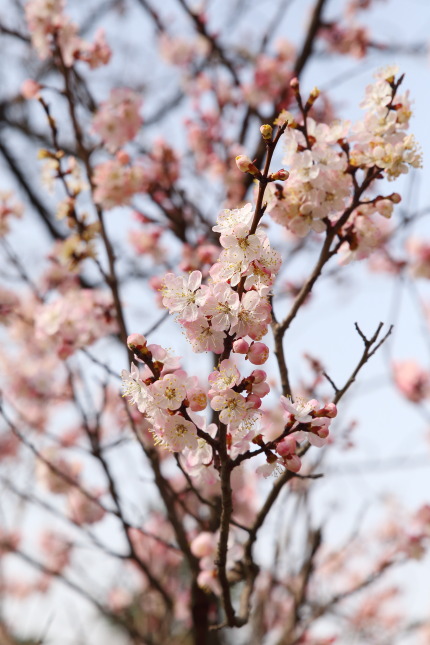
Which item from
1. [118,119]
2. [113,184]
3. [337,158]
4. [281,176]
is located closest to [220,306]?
[281,176]

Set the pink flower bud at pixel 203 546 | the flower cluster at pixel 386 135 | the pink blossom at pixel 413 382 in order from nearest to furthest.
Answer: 1. the flower cluster at pixel 386 135
2. the pink flower bud at pixel 203 546
3. the pink blossom at pixel 413 382

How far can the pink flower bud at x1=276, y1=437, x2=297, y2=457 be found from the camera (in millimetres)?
1110

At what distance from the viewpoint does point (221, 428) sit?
1.09 m

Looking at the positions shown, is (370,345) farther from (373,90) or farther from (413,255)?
(413,255)

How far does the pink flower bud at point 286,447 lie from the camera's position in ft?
3.64

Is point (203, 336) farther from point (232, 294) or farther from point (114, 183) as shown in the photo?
point (114, 183)

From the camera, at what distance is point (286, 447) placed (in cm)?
111

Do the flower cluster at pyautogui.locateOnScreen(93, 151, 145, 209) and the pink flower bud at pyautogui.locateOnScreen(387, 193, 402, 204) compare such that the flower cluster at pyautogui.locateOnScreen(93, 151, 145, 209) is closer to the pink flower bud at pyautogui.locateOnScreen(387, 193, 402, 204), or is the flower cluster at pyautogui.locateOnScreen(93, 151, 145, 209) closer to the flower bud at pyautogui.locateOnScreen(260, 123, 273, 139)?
the pink flower bud at pyautogui.locateOnScreen(387, 193, 402, 204)

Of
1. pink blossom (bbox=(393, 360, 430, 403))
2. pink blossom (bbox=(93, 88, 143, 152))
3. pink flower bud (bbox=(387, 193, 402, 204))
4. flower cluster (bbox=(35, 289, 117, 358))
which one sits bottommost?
pink flower bud (bbox=(387, 193, 402, 204))

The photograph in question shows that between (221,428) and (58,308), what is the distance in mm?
1429

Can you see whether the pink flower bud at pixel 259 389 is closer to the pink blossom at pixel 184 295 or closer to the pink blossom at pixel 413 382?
the pink blossom at pixel 184 295

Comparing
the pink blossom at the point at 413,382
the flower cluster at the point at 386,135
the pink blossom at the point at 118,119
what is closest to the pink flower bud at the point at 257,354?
the flower cluster at the point at 386,135

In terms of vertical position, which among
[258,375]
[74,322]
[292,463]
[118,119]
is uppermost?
[118,119]

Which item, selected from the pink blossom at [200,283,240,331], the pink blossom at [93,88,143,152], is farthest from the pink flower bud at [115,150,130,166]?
the pink blossom at [200,283,240,331]
